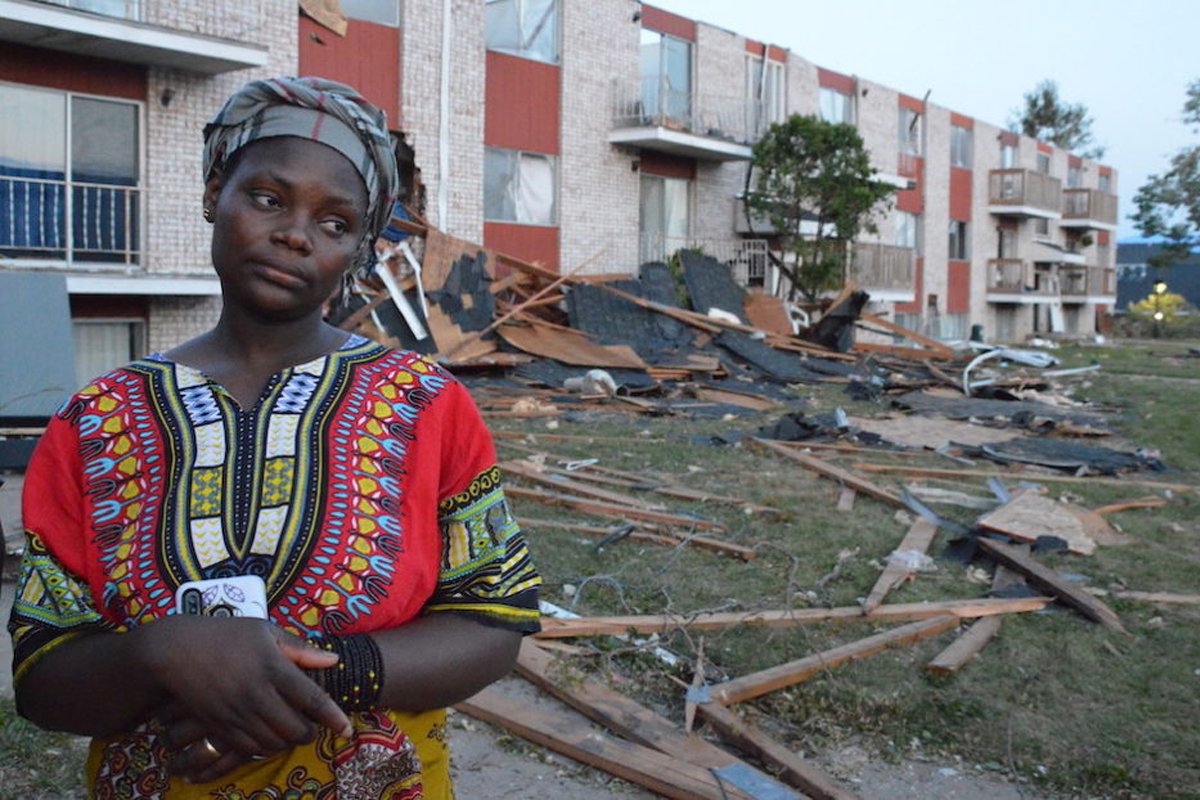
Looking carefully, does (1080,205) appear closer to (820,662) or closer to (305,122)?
(820,662)

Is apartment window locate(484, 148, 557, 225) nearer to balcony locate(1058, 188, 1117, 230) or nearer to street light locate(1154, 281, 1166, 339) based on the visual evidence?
balcony locate(1058, 188, 1117, 230)

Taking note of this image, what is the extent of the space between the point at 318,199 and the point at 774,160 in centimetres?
2279

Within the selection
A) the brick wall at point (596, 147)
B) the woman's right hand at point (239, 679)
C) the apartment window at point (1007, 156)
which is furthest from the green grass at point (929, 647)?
the apartment window at point (1007, 156)

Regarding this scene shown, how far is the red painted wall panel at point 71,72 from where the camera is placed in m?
13.3

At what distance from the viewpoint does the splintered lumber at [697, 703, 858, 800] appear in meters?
3.63

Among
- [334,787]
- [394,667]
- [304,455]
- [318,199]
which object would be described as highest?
[318,199]

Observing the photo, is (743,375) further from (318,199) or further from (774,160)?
(318,199)

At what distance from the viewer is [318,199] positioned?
1.65 m

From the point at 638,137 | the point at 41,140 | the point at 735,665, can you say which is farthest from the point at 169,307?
the point at 735,665

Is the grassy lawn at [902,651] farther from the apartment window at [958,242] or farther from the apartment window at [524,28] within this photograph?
the apartment window at [958,242]

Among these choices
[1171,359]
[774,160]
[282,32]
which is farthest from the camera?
[1171,359]

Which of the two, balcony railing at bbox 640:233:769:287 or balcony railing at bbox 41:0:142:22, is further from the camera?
balcony railing at bbox 640:233:769:287

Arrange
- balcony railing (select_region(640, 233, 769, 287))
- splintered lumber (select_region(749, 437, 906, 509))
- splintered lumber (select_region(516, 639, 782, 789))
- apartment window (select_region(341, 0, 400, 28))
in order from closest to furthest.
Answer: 1. splintered lumber (select_region(516, 639, 782, 789))
2. splintered lumber (select_region(749, 437, 906, 509))
3. apartment window (select_region(341, 0, 400, 28))
4. balcony railing (select_region(640, 233, 769, 287))

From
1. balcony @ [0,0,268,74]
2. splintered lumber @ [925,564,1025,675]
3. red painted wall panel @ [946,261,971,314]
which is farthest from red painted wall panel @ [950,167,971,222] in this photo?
splintered lumber @ [925,564,1025,675]
